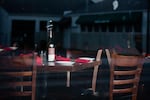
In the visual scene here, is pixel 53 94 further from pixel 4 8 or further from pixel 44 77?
pixel 4 8

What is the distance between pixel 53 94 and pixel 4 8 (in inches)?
50.8

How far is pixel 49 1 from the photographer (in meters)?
4.30

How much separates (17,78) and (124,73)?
0.64 m

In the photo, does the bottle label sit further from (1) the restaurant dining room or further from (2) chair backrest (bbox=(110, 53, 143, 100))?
(2) chair backrest (bbox=(110, 53, 143, 100))

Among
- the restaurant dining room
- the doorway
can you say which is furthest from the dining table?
the doorway

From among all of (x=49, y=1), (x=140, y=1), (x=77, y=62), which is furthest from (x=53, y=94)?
(x=140, y=1)

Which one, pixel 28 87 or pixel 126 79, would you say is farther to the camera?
pixel 126 79

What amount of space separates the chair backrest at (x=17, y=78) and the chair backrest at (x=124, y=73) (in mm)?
486

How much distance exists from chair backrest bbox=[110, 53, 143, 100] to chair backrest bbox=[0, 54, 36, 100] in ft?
1.60

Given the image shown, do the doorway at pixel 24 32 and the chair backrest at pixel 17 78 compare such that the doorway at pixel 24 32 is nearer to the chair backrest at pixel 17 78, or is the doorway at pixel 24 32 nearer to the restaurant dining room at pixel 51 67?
the restaurant dining room at pixel 51 67

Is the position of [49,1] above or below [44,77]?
above

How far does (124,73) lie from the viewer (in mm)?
2287

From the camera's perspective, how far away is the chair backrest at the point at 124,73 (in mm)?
2281

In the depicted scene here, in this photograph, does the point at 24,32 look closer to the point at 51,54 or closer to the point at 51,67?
the point at 51,54
